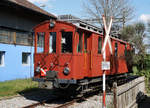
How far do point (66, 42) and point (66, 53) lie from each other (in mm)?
529

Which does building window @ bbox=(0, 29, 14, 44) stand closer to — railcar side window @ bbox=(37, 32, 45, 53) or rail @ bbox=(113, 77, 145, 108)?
railcar side window @ bbox=(37, 32, 45, 53)

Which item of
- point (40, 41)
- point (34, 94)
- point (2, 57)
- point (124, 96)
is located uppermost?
point (40, 41)

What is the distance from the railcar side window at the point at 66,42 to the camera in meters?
9.64

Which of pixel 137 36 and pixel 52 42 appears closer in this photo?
pixel 52 42

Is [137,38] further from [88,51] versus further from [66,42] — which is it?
[66,42]

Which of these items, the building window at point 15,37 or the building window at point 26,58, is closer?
the building window at point 15,37

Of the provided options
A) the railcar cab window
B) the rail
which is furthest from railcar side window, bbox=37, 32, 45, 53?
the rail

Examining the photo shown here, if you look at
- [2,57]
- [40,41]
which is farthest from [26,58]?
[40,41]

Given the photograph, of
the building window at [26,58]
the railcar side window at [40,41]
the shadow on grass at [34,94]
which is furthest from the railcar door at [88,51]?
the building window at [26,58]

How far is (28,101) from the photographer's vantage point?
10.2 m

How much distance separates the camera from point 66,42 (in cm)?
975

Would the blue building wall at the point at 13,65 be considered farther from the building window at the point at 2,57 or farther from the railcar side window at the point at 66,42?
the railcar side window at the point at 66,42

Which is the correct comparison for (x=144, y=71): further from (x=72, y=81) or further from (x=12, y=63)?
(x=12, y=63)

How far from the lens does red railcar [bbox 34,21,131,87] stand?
31.0ft
